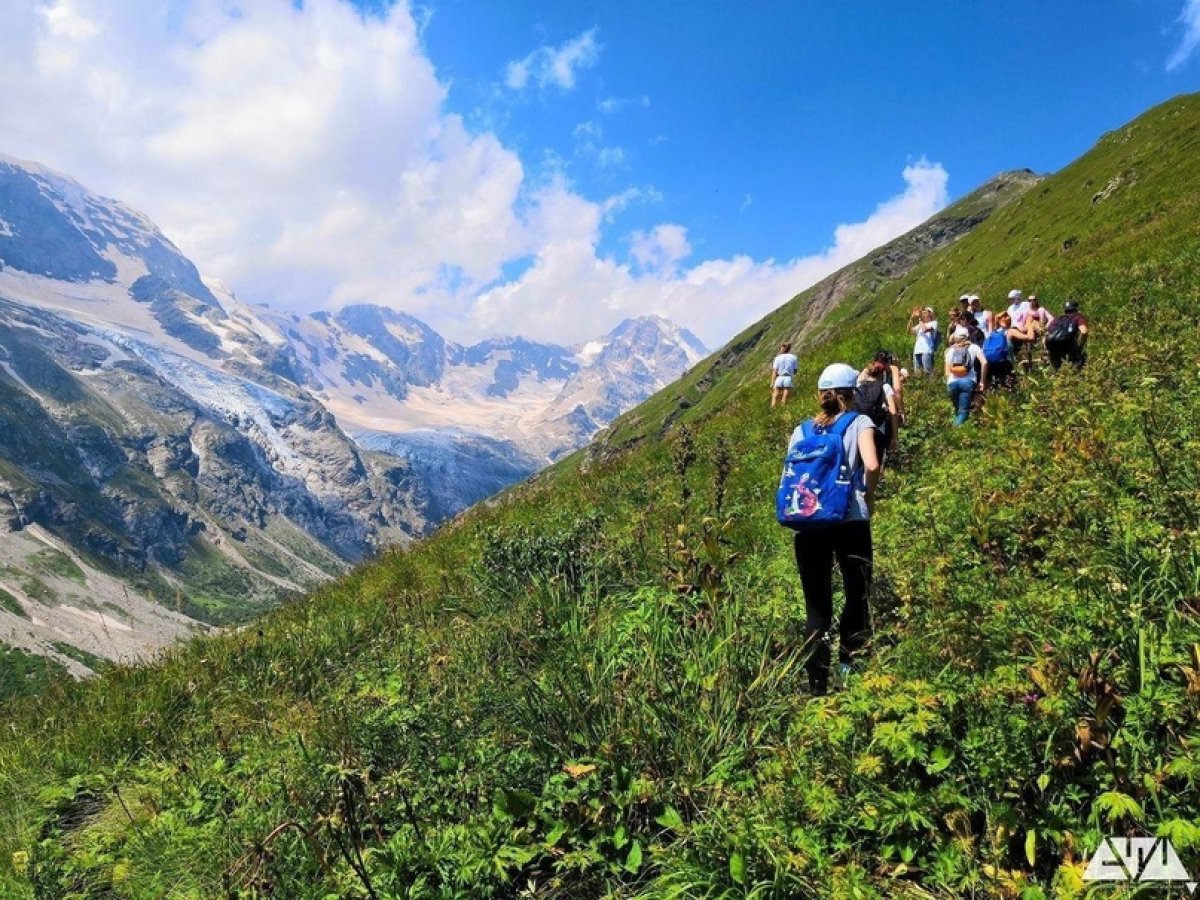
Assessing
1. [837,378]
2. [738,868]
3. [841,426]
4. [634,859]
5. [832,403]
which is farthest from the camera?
[837,378]

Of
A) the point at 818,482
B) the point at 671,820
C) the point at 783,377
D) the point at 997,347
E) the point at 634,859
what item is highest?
the point at 783,377

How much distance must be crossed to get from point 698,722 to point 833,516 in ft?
7.04

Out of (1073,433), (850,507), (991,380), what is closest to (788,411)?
(991,380)

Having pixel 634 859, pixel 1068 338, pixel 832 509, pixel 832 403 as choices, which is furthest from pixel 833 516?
pixel 1068 338

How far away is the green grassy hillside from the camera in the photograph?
362 cm

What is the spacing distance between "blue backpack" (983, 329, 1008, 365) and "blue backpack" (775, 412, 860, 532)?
905 cm

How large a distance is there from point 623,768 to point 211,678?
6690 millimetres

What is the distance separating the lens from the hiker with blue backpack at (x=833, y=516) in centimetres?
608

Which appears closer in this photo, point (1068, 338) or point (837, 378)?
point (837, 378)

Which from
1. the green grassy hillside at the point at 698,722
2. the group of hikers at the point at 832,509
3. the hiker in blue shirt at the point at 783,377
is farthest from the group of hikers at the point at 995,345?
the group of hikers at the point at 832,509

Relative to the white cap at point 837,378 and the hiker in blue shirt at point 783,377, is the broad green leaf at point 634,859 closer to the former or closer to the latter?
the white cap at point 837,378

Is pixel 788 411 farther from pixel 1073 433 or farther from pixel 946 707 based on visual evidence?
pixel 946 707

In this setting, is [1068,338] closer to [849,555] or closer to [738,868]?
[849,555]

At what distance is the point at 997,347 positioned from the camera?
45.0ft
